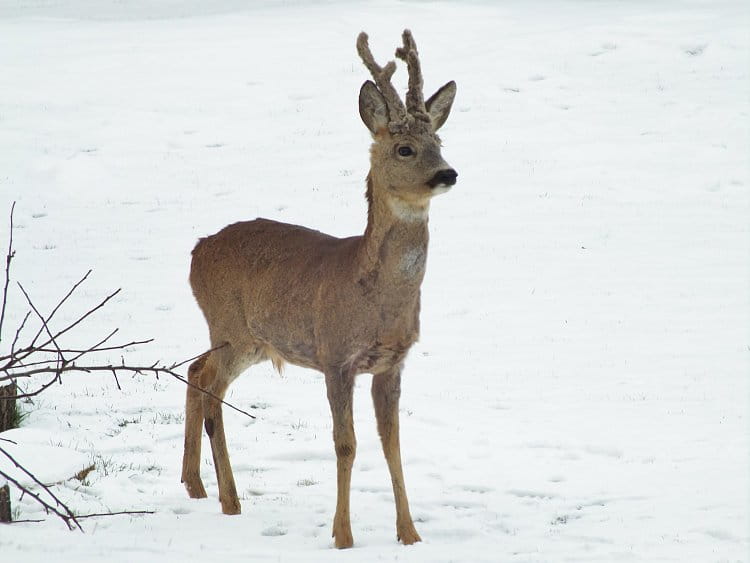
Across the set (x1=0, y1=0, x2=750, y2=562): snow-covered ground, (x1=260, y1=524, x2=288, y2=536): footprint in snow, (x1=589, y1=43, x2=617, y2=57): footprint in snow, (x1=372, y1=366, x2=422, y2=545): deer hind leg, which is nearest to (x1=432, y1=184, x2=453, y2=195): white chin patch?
(x1=372, y1=366, x2=422, y2=545): deer hind leg

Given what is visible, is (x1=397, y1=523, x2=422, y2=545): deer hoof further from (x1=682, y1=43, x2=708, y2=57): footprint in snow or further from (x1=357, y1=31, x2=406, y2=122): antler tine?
(x1=682, y1=43, x2=708, y2=57): footprint in snow

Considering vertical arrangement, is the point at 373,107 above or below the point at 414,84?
below

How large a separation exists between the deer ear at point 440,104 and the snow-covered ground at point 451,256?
245 cm

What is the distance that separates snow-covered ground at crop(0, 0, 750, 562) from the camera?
6883 millimetres

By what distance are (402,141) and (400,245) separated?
1.90 ft

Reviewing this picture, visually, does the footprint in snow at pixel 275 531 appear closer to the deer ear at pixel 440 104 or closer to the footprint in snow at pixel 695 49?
the deer ear at pixel 440 104

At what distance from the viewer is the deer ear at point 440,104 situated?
6.48 m

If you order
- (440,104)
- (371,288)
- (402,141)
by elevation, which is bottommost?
(371,288)

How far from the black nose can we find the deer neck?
0.24 meters

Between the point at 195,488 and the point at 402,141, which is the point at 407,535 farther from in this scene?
the point at 402,141

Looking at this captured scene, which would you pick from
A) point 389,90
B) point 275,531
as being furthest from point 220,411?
point 389,90

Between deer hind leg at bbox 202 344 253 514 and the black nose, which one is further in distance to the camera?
deer hind leg at bbox 202 344 253 514

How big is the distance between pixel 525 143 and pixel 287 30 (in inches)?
381

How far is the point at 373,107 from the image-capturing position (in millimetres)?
6148
